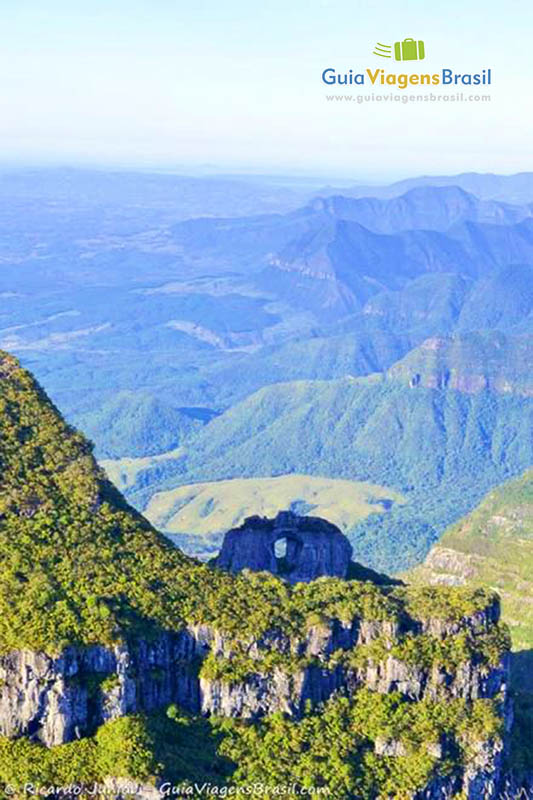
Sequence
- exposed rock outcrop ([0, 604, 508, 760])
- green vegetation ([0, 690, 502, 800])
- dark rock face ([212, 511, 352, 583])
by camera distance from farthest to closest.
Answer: dark rock face ([212, 511, 352, 583])
exposed rock outcrop ([0, 604, 508, 760])
green vegetation ([0, 690, 502, 800])

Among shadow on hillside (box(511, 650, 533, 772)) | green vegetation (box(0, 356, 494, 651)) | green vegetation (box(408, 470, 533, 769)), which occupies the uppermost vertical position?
green vegetation (box(0, 356, 494, 651))

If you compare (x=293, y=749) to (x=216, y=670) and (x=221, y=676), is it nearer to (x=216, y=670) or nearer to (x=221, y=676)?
(x=221, y=676)

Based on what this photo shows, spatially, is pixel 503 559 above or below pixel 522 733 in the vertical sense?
below

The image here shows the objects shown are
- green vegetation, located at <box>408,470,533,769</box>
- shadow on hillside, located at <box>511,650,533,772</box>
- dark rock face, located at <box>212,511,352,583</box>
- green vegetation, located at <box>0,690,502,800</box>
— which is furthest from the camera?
green vegetation, located at <box>408,470,533,769</box>

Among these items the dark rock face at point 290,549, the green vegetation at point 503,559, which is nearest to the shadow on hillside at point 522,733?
the dark rock face at point 290,549

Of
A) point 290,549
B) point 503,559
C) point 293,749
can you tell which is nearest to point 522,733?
point 293,749

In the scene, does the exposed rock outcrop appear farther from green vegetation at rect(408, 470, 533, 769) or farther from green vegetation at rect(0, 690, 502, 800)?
green vegetation at rect(408, 470, 533, 769)

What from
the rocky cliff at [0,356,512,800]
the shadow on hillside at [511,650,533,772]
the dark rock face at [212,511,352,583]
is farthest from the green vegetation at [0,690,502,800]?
the dark rock face at [212,511,352,583]

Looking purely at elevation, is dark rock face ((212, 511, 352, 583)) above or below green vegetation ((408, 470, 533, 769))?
above
